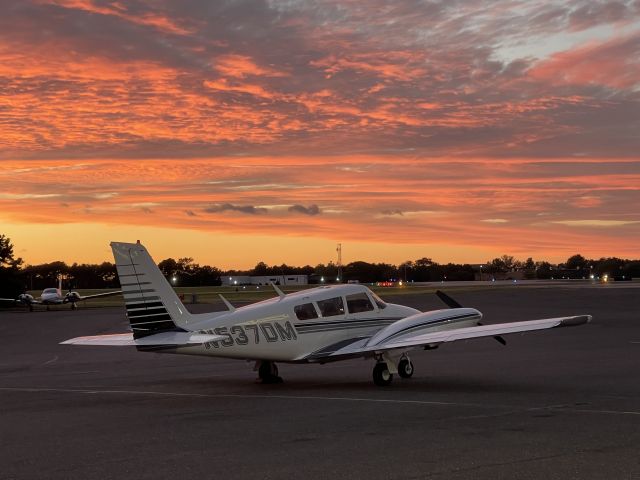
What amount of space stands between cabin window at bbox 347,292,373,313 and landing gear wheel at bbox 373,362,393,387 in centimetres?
169

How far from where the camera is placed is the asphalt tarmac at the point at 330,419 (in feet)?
34.8

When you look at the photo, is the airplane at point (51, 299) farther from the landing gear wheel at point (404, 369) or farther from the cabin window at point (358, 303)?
the landing gear wheel at point (404, 369)

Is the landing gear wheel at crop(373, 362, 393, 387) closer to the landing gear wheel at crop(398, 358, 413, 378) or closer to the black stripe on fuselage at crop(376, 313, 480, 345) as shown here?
the black stripe on fuselage at crop(376, 313, 480, 345)

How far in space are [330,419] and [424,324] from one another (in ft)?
20.9

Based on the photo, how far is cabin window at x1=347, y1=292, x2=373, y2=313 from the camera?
21203 millimetres

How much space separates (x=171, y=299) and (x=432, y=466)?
973cm

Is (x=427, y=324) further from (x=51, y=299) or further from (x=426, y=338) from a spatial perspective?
(x=51, y=299)

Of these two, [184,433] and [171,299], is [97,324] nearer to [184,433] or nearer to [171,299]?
[171,299]

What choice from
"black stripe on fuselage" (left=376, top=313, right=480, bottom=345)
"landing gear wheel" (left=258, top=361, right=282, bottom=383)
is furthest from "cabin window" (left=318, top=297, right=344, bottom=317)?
"landing gear wheel" (left=258, top=361, right=282, bottom=383)

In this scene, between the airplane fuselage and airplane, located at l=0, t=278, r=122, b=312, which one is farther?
airplane, located at l=0, t=278, r=122, b=312

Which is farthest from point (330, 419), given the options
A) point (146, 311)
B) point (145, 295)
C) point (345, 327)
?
point (345, 327)

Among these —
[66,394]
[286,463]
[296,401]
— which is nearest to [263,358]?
[296,401]

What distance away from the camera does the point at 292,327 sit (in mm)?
19781

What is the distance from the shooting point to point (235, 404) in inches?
674
